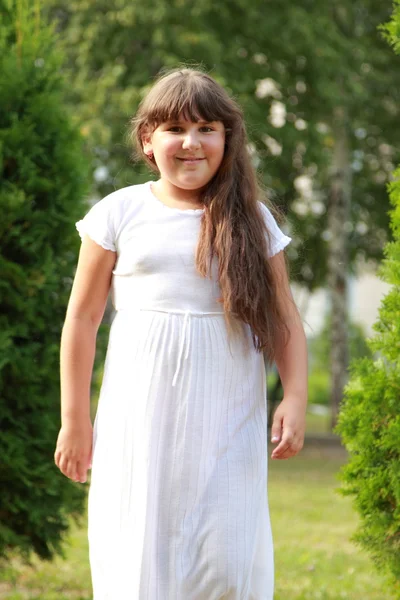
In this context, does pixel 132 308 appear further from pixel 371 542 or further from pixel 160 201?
pixel 371 542

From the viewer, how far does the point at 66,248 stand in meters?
5.72

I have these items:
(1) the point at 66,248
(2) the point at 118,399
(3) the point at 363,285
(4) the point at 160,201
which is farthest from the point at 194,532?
(3) the point at 363,285

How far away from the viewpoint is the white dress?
3004 millimetres

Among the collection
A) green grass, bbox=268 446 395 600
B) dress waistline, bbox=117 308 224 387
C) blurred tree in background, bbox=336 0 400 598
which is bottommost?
green grass, bbox=268 446 395 600

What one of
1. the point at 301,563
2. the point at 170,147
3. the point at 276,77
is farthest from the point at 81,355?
the point at 276,77

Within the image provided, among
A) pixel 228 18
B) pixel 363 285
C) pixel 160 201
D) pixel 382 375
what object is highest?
pixel 228 18

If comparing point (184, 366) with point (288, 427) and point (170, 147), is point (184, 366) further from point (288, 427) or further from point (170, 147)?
point (170, 147)

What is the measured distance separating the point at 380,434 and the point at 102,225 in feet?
5.16

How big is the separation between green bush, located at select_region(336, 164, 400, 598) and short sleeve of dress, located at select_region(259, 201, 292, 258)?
37.6 inches

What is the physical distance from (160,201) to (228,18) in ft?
45.1

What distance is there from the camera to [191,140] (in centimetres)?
317

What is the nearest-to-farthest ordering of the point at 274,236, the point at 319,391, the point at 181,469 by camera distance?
the point at 181,469 → the point at 274,236 → the point at 319,391

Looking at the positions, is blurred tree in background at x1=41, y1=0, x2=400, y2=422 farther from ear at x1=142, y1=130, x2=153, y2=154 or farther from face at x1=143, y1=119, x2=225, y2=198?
face at x1=143, y1=119, x2=225, y2=198

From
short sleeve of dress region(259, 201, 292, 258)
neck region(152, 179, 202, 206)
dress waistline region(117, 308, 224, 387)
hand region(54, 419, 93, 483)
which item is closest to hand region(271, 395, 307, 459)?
dress waistline region(117, 308, 224, 387)
